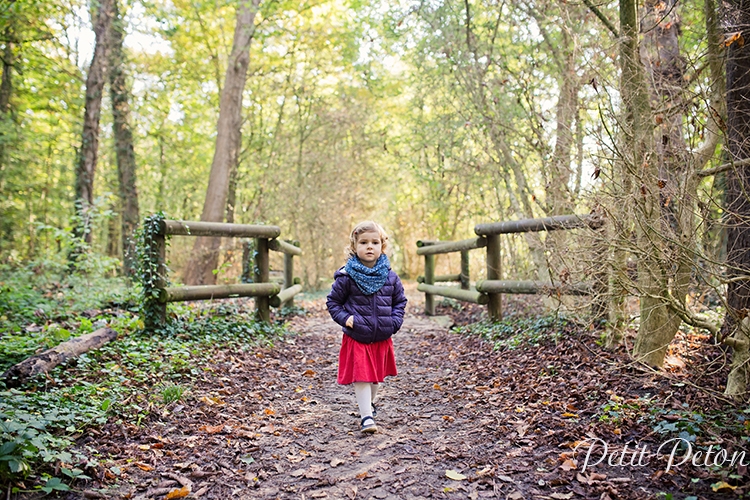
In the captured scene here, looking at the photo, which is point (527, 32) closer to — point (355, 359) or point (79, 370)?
point (355, 359)

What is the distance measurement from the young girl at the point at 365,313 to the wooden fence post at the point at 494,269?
3.15 meters

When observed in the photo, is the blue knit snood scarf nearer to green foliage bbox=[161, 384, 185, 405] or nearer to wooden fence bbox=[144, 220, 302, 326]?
green foliage bbox=[161, 384, 185, 405]

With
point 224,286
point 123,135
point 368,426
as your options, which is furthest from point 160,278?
point 123,135

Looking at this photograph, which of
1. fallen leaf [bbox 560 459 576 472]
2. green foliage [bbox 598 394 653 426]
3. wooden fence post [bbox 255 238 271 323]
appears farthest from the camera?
wooden fence post [bbox 255 238 271 323]

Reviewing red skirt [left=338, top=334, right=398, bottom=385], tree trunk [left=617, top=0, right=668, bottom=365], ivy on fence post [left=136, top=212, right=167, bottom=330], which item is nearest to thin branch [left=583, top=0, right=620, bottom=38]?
tree trunk [left=617, top=0, right=668, bottom=365]

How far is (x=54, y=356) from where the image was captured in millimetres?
3969

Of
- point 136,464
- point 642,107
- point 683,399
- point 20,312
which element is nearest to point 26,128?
point 20,312

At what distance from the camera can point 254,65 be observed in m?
13.6

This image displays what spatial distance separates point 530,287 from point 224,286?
141 inches

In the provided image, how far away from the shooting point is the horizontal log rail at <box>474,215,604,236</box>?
4137 millimetres

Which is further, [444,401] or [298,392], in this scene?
[298,392]

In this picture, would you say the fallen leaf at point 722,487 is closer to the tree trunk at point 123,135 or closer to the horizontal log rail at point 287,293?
the horizontal log rail at point 287,293

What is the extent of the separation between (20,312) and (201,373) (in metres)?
2.92

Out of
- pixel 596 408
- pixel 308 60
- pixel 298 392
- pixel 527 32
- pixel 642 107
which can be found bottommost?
pixel 298 392
